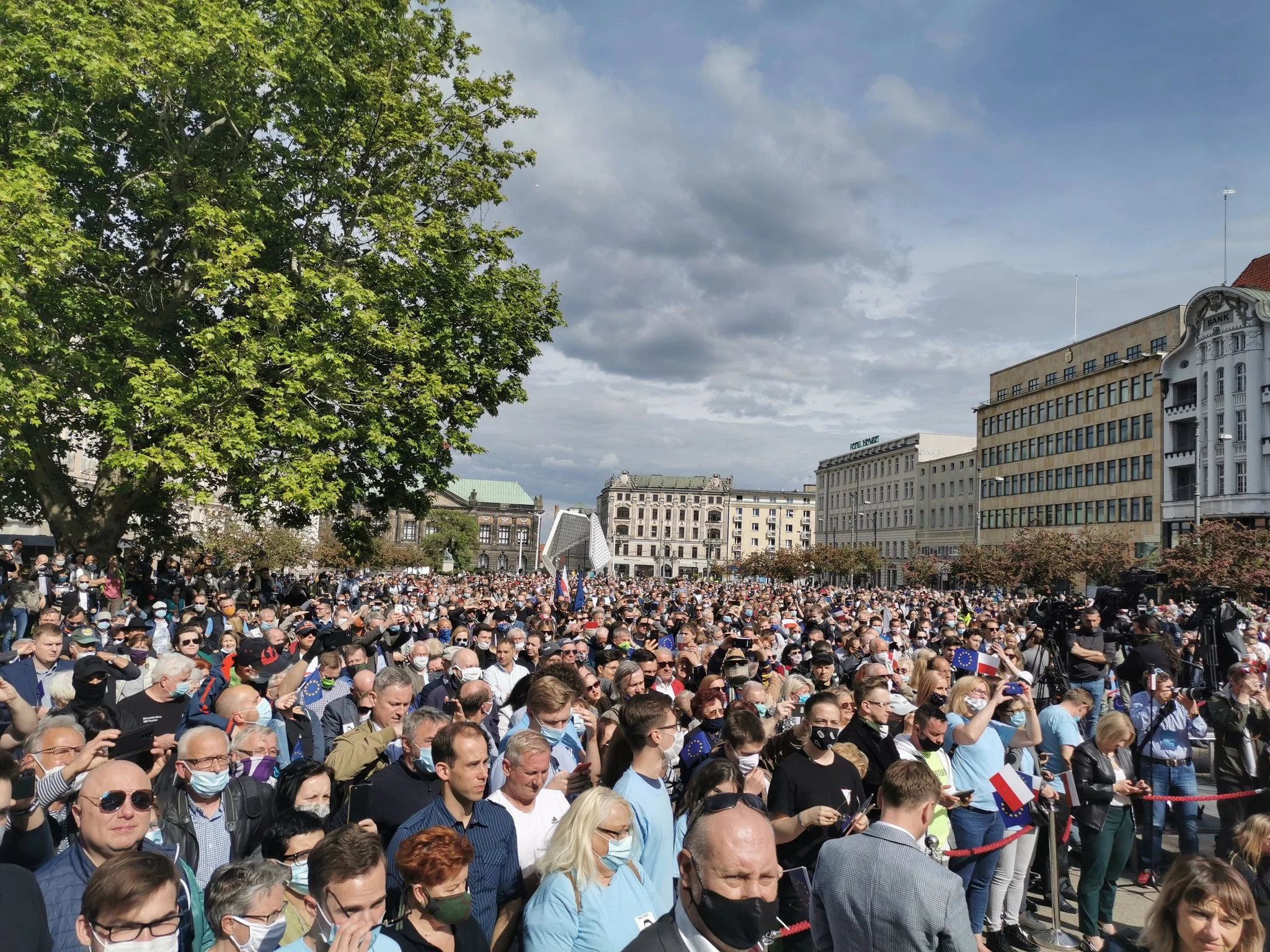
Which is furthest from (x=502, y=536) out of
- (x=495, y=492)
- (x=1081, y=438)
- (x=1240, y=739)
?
(x=1240, y=739)

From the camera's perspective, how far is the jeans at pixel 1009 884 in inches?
233

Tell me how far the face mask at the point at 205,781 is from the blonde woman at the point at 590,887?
1.82m

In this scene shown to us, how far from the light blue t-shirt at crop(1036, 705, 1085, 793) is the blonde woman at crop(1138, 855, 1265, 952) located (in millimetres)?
3569

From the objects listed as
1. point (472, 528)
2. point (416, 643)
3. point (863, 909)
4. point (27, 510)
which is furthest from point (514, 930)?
point (472, 528)

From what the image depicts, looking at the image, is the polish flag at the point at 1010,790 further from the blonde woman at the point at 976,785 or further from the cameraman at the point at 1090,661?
the cameraman at the point at 1090,661

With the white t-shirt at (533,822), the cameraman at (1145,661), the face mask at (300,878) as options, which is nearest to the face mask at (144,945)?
the face mask at (300,878)

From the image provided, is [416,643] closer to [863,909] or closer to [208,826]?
[208,826]

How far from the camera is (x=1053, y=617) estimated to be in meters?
13.4

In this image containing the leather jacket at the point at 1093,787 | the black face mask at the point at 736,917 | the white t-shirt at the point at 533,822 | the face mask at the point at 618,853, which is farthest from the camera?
the leather jacket at the point at 1093,787

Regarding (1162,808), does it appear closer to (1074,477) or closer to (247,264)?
(247,264)

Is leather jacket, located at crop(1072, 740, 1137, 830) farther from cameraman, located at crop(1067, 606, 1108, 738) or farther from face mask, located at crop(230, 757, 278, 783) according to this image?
face mask, located at crop(230, 757, 278, 783)

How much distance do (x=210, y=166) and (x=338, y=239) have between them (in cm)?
292

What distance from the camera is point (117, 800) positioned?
138 inches

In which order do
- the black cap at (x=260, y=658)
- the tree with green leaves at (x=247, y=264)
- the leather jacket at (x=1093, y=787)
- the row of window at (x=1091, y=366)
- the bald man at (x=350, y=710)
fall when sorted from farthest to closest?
the row of window at (x=1091, y=366)
the tree with green leaves at (x=247, y=264)
the black cap at (x=260, y=658)
the bald man at (x=350, y=710)
the leather jacket at (x=1093, y=787)
